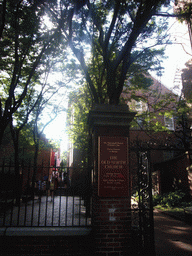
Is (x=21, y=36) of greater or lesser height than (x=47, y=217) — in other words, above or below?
above

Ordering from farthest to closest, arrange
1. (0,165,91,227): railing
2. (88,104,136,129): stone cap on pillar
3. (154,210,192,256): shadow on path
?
1. (154,210,192,256): shadow on path
2. (88,104,136,129): stone cap on pillar
3. (0,165,91,227): railing

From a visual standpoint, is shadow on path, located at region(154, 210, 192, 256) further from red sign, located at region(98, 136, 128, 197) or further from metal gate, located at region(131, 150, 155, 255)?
red sign, located at region(98, 136, 128, 197)

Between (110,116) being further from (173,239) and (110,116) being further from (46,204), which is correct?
(173,239)

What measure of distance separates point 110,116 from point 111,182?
156 cm

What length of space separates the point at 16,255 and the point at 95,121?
3.45 m

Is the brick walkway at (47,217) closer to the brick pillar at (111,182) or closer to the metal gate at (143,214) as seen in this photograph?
the brick pillar at (111,182)


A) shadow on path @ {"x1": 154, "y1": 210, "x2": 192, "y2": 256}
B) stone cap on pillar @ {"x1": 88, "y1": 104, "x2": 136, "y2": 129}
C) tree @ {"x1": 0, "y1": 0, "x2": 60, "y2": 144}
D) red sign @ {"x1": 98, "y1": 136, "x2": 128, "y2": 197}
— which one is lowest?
shadow on path @ {"x1": 154, "y1": 210, "x2": 192, "y2": 256}

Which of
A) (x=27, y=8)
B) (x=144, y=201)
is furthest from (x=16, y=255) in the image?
(x=27, y=8)

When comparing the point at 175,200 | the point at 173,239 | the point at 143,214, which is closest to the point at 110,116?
the point at 143,214

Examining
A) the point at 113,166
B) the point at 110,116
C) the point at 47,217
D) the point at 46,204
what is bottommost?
the point at 47,217

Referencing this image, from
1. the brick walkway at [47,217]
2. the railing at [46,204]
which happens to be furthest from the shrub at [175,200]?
the brick walkway at [47,217]

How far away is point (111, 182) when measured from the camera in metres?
4.77

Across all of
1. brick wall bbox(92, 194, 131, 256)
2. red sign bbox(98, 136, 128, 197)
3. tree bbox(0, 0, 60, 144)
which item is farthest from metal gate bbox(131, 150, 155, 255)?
tree bbox(0, 0, 60, 144)

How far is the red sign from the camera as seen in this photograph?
4.74 metres
